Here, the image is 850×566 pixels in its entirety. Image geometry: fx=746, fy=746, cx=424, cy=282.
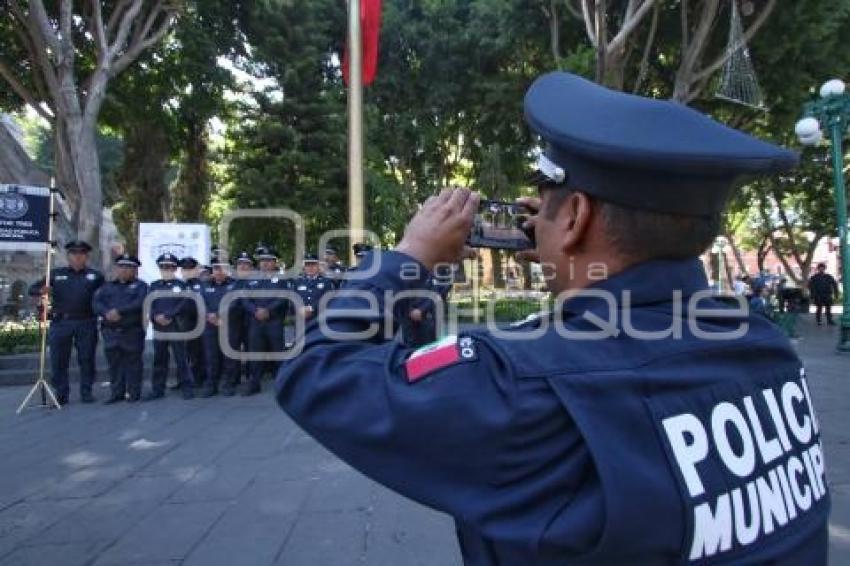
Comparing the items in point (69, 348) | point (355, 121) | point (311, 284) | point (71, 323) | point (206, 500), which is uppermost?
point (355, 121)

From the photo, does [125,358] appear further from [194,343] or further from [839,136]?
[839,136]

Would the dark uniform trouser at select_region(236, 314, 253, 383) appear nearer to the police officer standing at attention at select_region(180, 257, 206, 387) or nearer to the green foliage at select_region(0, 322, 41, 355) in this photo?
the police officer standing at attention at select_region(180, 257, 206, 387)

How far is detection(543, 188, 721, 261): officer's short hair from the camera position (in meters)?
1.16

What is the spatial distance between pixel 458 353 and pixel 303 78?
19.0m

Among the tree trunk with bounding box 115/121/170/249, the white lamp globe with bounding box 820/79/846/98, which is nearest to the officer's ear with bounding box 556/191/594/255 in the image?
the white lamp globe with bounding box 820/79/846/98

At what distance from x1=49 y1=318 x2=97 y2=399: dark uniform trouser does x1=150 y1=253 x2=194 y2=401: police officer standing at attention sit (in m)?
0.75

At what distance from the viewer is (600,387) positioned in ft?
3.45

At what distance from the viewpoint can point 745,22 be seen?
13773 mm

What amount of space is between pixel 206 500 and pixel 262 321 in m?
5.29

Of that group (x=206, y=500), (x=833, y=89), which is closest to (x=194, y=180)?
(x=833, y=89)

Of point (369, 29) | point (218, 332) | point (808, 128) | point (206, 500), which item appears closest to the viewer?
point (206, 500)

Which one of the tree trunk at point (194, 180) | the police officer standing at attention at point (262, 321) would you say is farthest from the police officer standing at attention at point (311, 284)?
the tree trunk at point (194, 180)

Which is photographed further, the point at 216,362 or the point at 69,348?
the point at 216,362

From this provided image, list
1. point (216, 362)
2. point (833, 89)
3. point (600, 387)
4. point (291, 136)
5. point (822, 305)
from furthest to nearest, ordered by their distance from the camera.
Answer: point (822, 305), point (291, 136), point (833, 89), point (216, 362), point (600, 387)
